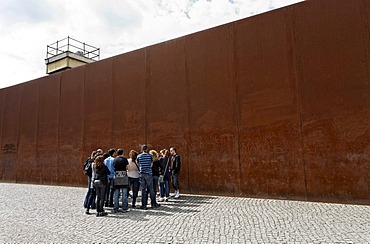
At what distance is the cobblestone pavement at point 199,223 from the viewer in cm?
521

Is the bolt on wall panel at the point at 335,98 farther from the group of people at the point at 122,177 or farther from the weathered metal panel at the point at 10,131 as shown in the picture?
the weathered metal panel at the point at 10,131

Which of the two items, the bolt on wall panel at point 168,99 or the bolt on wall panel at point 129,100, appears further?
the bolt on wall panel at point 129,100

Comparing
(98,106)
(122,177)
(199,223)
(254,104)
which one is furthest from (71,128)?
(199,223)

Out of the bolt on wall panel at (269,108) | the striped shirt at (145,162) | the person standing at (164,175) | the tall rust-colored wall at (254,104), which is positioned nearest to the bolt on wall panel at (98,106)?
the tall rust-colored wall at (254,104)

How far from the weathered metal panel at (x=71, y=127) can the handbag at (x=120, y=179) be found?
629 centimetres

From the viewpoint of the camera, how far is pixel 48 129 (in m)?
15.5

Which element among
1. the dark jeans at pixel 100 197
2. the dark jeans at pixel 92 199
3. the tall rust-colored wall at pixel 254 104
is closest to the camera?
the dark jeans at pixel 100 197

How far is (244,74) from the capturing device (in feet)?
32.4

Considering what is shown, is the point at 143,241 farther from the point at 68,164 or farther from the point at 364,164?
the point at 68,164

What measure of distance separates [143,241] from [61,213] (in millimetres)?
3540

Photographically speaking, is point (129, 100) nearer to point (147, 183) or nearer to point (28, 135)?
point (147, 183)

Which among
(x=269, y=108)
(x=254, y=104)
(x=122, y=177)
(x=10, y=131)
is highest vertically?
(x=10, y=131)

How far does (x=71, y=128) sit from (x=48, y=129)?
70.5 inches

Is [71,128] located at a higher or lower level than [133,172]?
higher
